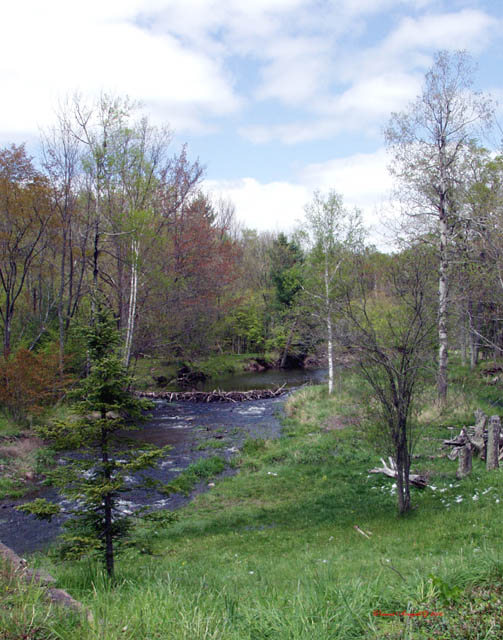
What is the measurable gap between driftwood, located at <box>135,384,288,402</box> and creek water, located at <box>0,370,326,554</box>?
2.84 feet

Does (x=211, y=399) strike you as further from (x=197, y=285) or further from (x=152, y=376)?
(x=197, y=285)

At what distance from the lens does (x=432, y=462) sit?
12000mm

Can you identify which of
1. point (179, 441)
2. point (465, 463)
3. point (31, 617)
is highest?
point (31, 617)

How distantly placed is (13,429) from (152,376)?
568 inches

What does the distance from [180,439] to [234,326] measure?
81.5 feet

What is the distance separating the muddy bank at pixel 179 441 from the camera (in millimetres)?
9906

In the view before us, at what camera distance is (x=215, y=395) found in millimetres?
25703

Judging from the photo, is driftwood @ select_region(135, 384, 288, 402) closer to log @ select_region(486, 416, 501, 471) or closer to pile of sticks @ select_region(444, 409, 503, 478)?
pile of sticks @ select_region(444, 409, 503, 478)

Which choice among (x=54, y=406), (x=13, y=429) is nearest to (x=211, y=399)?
(x=54, y=406)

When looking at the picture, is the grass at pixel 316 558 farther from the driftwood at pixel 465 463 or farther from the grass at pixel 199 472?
the grass at pixel 199 472

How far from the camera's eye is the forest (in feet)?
20.5

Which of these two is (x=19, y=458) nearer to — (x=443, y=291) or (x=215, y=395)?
(x=215, y=395)

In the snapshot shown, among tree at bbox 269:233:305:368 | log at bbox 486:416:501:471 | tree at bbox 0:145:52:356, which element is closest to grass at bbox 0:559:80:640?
log at bbox 486:416:501:471

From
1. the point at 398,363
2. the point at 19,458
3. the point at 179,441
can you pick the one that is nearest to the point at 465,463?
the point at 398,363
